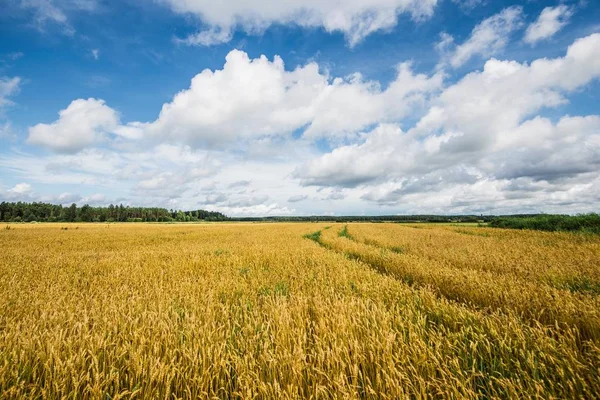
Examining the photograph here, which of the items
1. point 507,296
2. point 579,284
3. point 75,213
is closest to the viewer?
point 507,296

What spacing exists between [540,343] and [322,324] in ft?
8.85

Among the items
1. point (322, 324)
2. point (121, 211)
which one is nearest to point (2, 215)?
point (121, 211)

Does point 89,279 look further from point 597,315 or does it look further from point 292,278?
point 597,315

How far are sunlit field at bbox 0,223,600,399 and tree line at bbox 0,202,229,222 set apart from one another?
542 ft

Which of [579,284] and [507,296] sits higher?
[507,296]

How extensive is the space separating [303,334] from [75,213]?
179 m

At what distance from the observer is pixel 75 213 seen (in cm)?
13875

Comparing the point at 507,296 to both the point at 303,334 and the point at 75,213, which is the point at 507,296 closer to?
the point at 303,334

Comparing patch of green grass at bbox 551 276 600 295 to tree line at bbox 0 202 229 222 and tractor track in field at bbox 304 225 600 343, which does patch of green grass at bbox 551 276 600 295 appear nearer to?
tractor track in field at bbox 304 225 600 343

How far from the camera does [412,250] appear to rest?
1466cm

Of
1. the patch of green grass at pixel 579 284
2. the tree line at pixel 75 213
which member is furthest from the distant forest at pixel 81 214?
the patch of green grass at pixel 579 284

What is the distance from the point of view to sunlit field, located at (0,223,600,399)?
267cm

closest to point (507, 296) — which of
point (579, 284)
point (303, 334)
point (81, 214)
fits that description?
point (579, 284)

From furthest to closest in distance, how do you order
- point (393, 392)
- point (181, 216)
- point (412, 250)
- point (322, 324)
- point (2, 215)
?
point (181, 216), point (2, 215), point (412, 250), point (322, 324), point (393, 392)
